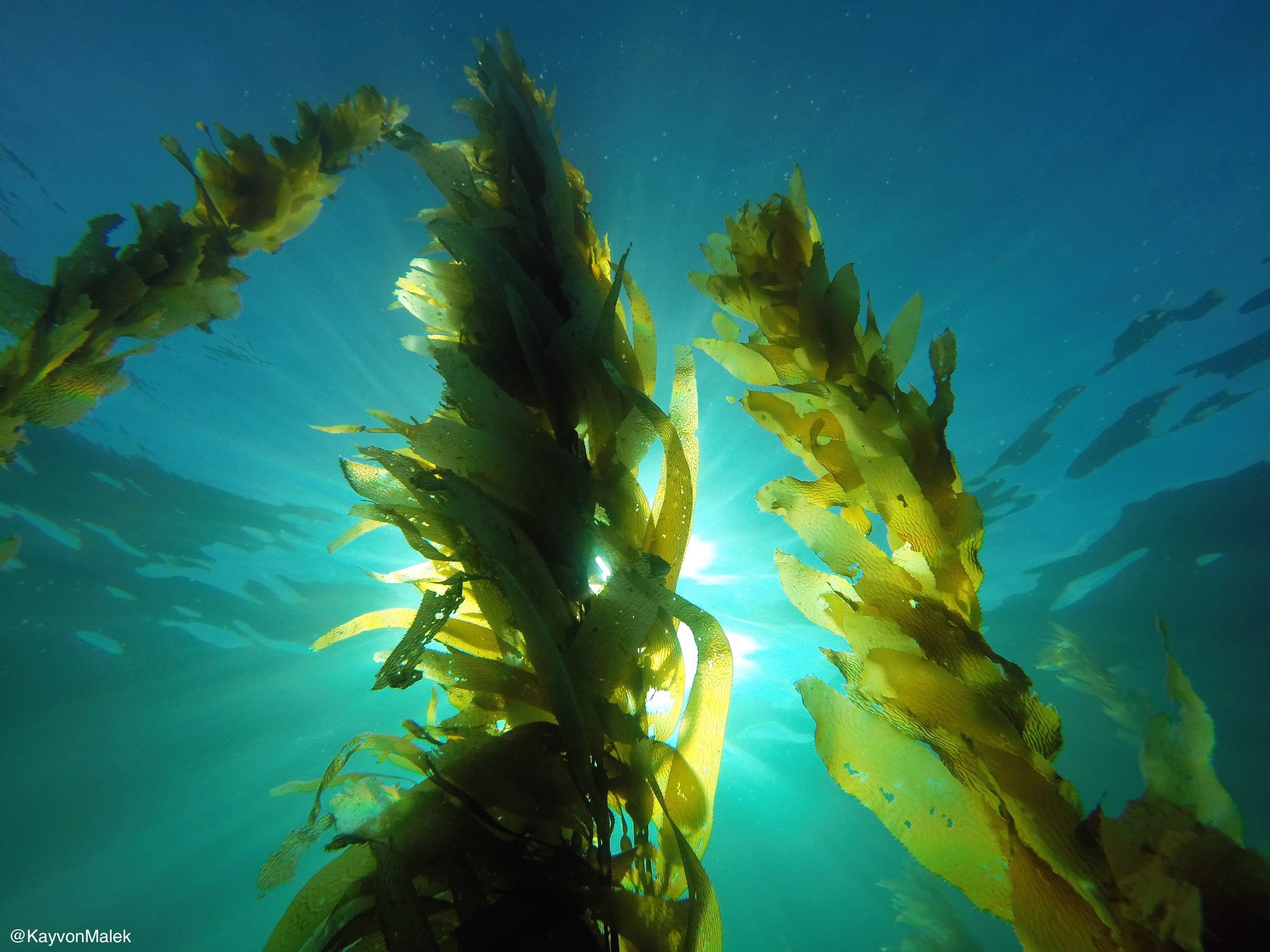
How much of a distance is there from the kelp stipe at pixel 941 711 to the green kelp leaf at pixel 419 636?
27.4 inches

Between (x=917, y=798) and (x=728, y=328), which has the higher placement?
(x=728, y=328)

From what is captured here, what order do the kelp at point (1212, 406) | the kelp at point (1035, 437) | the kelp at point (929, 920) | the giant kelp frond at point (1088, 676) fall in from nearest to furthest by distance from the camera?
the kelp at point (1035, 437) → the kelp at point (1212, 406) → the giant kelp frond at point (1088, 676) → the kelp at point (929, 920)

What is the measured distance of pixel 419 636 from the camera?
87cm

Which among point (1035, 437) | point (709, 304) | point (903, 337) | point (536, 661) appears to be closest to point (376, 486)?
point (536, 661)

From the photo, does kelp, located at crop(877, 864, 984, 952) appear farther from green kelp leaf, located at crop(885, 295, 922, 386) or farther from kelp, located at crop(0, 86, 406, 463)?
kelp, located at crop(0, 86, 406, 463)

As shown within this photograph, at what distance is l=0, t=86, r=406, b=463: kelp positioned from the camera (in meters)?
1.64

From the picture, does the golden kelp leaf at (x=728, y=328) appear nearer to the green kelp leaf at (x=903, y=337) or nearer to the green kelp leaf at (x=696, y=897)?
the green kelp leaf at (x=903, y=337)

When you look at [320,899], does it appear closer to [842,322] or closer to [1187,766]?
[1187,766]

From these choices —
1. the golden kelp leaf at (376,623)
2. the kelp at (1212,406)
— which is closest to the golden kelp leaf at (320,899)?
the golden kelp leaf at (376,623)

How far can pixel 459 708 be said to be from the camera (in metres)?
1.16

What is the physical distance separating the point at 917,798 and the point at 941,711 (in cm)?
18

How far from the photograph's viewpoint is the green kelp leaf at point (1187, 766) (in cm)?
72

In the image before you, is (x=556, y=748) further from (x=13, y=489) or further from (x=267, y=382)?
(x=13, y=489)

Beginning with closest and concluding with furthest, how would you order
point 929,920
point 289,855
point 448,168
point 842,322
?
point 289,855 < point 842,322 < point 448,168 < point 929,920
